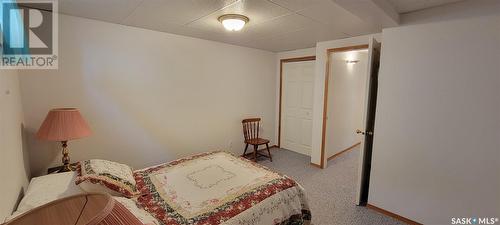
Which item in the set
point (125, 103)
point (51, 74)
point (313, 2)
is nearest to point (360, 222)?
point (313, 2)

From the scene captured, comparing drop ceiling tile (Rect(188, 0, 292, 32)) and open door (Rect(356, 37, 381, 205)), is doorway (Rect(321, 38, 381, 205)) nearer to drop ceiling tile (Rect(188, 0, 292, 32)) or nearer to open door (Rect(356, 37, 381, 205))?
open door (Rect(356, 37, 381, 205))

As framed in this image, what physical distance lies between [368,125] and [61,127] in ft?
10.4

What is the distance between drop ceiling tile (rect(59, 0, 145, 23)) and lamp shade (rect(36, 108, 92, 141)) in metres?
0.99

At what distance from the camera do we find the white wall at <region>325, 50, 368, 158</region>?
386 cm

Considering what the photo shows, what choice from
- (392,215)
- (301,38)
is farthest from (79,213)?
(301,38)

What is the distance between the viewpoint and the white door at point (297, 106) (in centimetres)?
415

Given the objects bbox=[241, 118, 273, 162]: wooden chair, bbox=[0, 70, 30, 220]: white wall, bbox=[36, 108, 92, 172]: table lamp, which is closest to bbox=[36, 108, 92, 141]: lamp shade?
bbox=[36, 108, 92, 172]: table lamp

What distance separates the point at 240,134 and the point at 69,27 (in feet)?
9.31

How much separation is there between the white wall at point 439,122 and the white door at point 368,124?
0.36ft

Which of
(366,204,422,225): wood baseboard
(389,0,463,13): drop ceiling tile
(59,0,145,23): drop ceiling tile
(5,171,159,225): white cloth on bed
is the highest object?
(389,0,463,13): drop ceiling tile

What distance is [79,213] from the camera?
475 millimetres

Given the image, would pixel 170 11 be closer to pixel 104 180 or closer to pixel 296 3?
pixel 296 3

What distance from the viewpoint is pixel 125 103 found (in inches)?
103

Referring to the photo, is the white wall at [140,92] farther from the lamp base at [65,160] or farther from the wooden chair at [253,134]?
the lamp base at [65,160]
